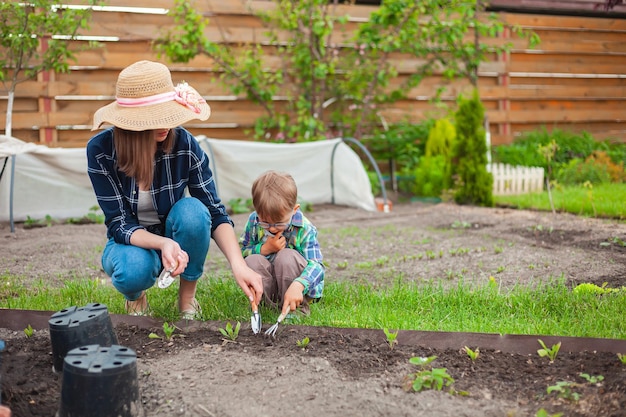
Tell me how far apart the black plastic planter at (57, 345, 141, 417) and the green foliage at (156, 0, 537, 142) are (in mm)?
5710

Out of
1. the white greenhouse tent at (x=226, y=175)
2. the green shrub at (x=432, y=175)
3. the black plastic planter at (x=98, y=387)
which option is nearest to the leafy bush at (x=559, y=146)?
Result: the green shrub at (x=432, y=175)

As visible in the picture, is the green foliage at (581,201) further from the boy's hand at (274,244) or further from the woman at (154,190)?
the woman at (154,190)

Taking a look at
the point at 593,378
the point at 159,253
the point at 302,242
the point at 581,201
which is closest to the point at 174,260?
the point at 159,253

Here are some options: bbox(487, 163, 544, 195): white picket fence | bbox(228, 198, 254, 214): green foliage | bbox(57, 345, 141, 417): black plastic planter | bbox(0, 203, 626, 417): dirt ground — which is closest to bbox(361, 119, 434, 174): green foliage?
bbox(487, 163, 544, 195): white picket fence

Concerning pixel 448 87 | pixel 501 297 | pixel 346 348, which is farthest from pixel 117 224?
pixel 448 87

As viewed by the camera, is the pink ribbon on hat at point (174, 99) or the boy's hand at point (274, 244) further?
the boy's hand at point (274, 244)

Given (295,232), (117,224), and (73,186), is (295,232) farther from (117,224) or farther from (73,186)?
→ (73,186)

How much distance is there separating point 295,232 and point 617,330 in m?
1.33

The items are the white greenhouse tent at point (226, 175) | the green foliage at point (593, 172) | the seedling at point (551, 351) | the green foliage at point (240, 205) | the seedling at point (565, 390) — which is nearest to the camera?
the seedling at point (565, 390)

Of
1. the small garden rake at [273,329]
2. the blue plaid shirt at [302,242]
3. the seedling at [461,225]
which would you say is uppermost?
the blue plaid shirt at [302,242]

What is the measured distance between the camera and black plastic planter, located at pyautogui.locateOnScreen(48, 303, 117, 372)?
87.3 inches

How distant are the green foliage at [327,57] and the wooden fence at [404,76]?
0.21 m

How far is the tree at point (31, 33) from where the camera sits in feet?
19.9

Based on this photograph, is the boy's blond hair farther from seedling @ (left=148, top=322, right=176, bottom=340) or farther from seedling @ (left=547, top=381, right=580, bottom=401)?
seedling @ (left=547, top=381, right=580, bottom=401)
